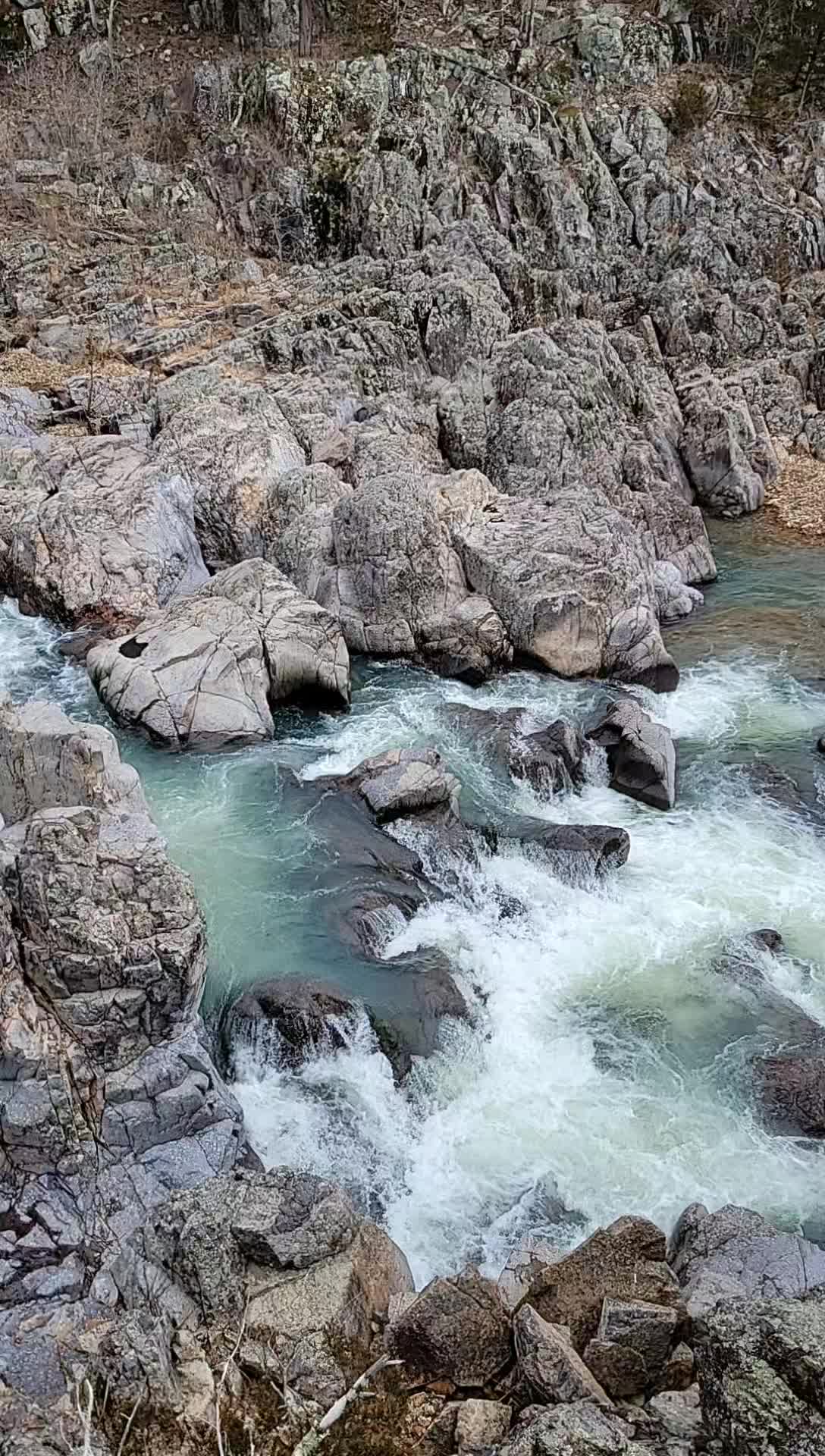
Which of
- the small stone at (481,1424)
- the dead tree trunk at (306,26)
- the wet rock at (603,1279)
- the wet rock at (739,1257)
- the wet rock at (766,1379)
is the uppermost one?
the dead tree trunk at (306,26)

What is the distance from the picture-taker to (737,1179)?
14.8 meters

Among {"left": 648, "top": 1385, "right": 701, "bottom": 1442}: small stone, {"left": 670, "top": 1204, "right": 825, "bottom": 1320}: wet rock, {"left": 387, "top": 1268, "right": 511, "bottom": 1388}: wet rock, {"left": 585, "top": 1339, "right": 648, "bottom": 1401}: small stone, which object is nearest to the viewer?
{"left": 648, "top": 1385, "right": 701, "bottom": 1442}: small stone

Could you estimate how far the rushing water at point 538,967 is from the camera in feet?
48.9

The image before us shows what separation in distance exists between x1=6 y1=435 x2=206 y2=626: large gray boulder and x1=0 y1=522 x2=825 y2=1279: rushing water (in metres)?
2.10

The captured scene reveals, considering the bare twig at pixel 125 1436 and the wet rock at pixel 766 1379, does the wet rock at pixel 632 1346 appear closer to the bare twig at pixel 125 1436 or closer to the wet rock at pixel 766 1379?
the wet rock at pixel 766 1379

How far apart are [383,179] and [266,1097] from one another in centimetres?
4524

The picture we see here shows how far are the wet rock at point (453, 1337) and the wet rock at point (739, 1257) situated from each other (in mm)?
2732

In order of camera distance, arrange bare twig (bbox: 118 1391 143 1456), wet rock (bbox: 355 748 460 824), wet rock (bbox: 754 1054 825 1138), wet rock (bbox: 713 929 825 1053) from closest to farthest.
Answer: bare twig (bbox: 118 1391 143 1456)
wet rock (bbox: 754 1054 825 1138)
wet rock (bbox: 713 929 825 1053)
wet rock (bbox: 355 748 460 824)

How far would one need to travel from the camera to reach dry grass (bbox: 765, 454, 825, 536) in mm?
36812

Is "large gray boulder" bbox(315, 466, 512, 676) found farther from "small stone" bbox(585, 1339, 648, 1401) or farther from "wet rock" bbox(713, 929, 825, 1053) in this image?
"small stone" bbox(585, 1339, 648, 1401)

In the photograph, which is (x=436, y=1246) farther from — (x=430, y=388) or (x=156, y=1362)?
(x=430, y=388)

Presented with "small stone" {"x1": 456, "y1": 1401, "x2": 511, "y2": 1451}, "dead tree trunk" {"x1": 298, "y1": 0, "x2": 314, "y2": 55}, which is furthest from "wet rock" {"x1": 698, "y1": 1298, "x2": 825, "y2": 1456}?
"dead tree trunk" {"x1": 298, "y1": 0, "x2": 314, "y2": 55}

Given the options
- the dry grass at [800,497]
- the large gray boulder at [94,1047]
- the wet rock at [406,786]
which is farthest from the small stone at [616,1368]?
the dry grass at [800,497]

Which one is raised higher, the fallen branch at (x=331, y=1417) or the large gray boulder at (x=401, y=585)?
the large gray boulder at (x=401, y=585)
